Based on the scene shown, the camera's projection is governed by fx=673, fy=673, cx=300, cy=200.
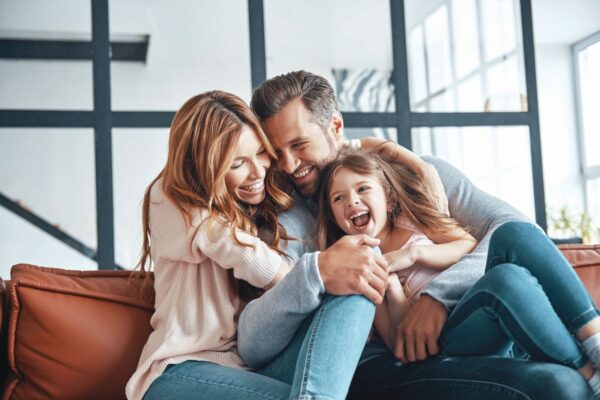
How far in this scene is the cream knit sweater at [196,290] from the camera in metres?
1.45

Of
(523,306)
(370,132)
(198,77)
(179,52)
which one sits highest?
(179,52)

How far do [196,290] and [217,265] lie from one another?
0.07m

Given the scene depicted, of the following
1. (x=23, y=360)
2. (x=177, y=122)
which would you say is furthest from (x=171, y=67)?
(x=23, y=360)

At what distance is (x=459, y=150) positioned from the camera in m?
4.02

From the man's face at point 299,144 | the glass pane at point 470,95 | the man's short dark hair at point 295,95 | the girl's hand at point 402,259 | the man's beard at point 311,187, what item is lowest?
the girl's hand at point 402,259

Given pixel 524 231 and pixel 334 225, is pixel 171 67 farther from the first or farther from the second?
pixel 524 231

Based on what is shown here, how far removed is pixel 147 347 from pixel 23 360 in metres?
0.31

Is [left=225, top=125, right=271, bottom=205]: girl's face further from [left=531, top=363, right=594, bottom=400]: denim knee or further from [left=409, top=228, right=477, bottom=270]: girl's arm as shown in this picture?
[left=531, top=363, right=594, bottom=400]: denim knee

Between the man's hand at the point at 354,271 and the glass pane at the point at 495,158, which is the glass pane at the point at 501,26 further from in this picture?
the man's hand at the point at 354,271

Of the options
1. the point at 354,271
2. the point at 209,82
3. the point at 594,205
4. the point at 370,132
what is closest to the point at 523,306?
the point at 354,271

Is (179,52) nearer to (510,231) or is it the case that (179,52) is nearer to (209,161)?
(209,161)

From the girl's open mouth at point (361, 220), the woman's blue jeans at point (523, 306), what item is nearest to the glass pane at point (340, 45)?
the girl's open mouth at point (361, 220)

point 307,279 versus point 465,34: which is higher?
point 465,34

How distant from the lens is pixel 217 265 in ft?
5.10
